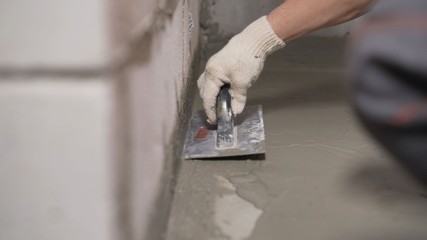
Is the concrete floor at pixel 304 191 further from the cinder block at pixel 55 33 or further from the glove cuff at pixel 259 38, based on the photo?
the cinder block at pixel 55 33

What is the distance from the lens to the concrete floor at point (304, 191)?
3.73 feet

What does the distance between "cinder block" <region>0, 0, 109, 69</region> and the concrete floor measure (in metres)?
0.60

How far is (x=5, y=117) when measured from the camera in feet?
2.19

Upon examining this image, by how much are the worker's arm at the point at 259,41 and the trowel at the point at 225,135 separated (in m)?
0.03

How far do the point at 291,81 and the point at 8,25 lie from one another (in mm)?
1639

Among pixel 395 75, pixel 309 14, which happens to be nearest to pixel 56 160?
pixel 395 75

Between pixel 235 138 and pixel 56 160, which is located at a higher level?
pixel 56 160

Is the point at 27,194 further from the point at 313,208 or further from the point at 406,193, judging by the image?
the point at 406,193

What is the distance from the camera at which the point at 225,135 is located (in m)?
1.46

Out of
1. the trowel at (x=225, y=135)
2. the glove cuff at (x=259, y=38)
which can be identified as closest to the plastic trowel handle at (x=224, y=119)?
the trowel at (x=225, y=135)

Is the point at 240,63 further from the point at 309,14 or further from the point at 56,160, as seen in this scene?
the point at 56,160

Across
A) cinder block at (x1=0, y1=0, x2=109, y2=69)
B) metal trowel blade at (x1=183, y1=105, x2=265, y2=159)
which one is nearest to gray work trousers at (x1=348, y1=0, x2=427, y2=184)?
cinder block at (x1=0, y1=0, x2=109, y2=69)

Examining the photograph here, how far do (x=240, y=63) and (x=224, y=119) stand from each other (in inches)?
7.2

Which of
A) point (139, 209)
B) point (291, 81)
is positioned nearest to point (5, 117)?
point (139, 209)
